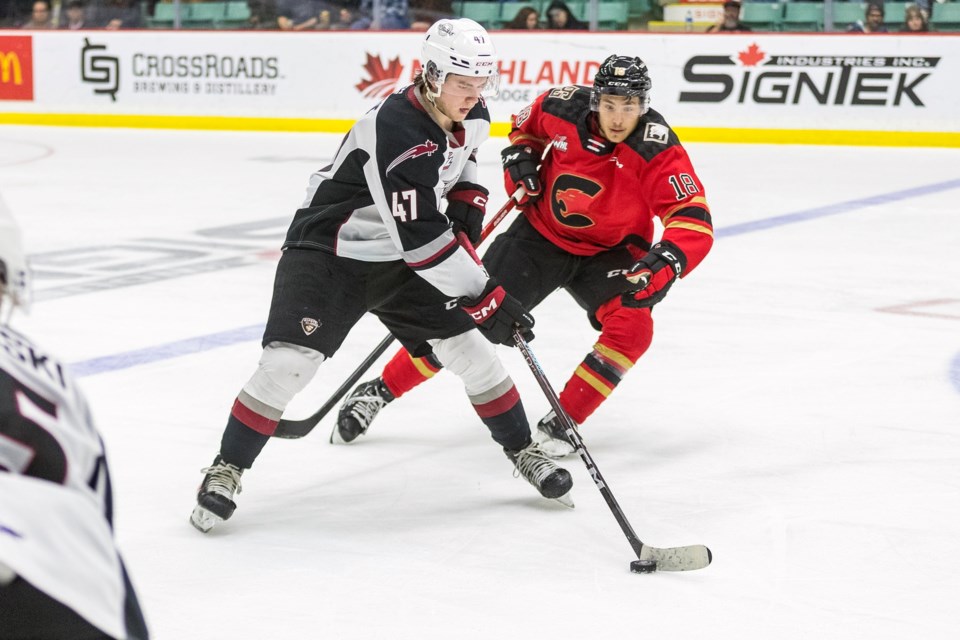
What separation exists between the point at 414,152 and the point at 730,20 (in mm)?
7271

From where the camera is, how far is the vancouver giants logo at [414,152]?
7.97 ft

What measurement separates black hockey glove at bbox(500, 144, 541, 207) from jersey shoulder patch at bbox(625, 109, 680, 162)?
0.28 metres

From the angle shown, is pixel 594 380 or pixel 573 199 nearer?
pixel 594 380

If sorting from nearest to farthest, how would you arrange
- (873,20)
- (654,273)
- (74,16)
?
(654,273)
(873,20)
(74,16)

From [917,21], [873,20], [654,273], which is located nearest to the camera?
[654,273]

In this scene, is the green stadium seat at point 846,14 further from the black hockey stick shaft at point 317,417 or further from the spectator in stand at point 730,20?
the black hockey stick shaft at point 317,417

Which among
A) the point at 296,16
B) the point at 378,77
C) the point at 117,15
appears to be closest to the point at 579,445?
the point at 378,77

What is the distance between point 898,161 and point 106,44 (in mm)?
6266

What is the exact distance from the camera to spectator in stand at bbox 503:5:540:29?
9805 mm

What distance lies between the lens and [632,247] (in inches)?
128

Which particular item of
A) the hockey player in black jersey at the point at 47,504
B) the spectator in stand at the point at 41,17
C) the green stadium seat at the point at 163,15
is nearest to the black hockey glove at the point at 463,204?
the hockey player in black jersey at the point at 47,504

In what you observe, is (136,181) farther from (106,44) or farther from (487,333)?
(487,333)

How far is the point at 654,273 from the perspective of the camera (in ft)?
9.25

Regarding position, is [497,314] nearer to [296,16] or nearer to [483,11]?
[483,11]
